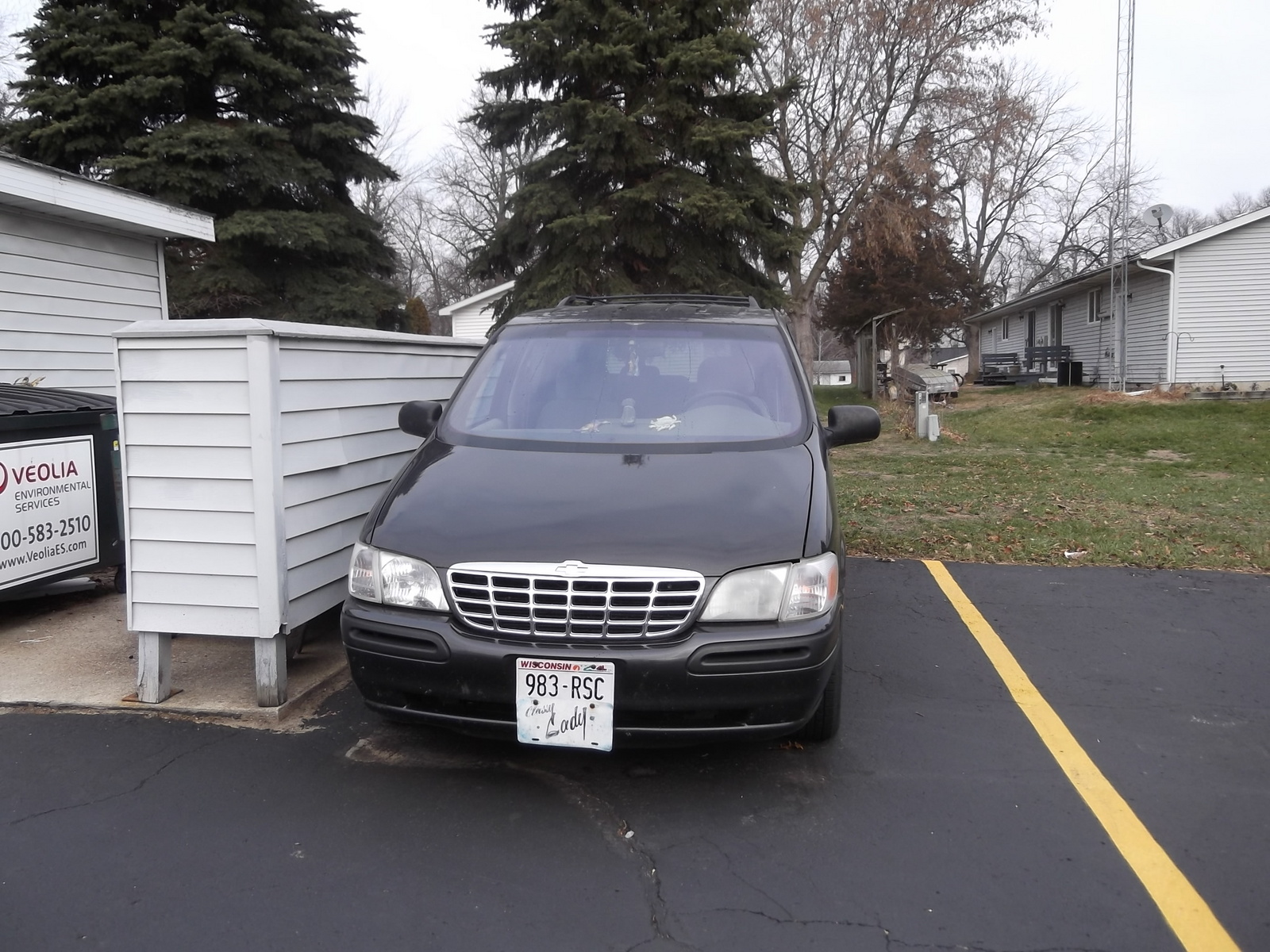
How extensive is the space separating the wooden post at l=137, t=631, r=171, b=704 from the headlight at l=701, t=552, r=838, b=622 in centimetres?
253

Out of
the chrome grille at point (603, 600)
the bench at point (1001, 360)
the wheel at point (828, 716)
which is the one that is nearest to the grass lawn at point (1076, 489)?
the wheel at point (828, 716)

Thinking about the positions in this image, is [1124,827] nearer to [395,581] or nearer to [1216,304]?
[395,581]

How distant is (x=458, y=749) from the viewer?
11.6 feet

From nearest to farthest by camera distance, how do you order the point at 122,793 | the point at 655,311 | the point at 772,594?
the point at 772,594
the point at 122,793
the point at 655,311

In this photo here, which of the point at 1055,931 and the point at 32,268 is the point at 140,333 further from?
the point at 32,268

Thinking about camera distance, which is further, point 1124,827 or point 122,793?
point 122,793

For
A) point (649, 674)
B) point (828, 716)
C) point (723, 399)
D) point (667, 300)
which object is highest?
point (667, 300)

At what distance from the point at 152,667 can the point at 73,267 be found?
5907 mm

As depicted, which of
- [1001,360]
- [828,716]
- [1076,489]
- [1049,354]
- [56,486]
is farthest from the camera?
[1001,360]

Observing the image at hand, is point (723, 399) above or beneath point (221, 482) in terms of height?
above

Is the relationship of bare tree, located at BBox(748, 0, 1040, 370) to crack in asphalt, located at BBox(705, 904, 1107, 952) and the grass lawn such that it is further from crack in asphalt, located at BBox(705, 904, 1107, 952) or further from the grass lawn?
crack in asphalt, located at BBox(705, 904, 1107, 952)

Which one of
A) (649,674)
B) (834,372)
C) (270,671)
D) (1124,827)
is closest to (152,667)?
(270,671)

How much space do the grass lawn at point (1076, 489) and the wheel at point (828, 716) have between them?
10.9 feet

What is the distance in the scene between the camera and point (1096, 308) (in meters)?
26.2
